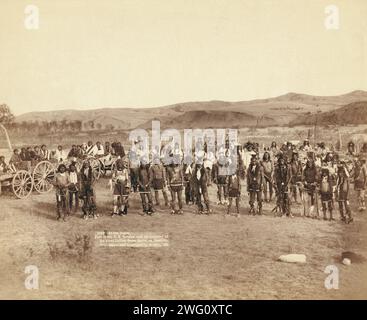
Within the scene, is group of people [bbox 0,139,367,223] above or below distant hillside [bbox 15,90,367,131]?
below

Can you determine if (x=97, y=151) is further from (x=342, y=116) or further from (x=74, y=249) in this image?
(x=342, y=116)

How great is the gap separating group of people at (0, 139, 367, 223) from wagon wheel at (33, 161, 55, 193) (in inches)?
7.5

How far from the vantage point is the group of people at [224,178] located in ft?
19.4

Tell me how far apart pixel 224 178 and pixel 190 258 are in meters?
1.18

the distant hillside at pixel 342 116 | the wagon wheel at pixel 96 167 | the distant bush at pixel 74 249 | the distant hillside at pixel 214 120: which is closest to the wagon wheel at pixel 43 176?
the wagon wheel at pixel 96 167

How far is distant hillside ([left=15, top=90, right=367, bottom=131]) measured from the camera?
588 cm

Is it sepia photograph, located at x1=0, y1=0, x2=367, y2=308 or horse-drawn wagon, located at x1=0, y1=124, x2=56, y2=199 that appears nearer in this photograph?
sepia photograph, located at x1=0, y1=0, x2=367, y2=308

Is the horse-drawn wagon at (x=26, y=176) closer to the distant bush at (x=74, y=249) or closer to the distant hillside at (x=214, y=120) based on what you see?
the distant bush at (x=74, y=249)

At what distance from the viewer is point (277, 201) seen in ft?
19.6

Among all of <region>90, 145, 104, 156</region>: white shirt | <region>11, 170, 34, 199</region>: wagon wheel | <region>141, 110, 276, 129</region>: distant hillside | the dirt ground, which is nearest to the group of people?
<region>90, 145, 104, 156</region>: white shirt


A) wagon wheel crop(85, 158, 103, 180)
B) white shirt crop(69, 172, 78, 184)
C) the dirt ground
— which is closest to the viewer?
the dirt ground

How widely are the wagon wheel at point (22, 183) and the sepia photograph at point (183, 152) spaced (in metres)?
0.02

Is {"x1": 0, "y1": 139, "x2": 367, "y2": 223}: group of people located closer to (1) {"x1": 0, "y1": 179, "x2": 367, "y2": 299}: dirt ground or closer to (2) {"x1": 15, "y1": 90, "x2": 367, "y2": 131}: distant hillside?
(1) {"x1": 0, "y1": 179, "x2": 367, "y2": 299}: dirt ground
